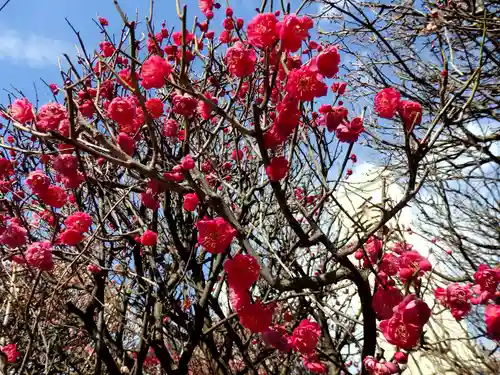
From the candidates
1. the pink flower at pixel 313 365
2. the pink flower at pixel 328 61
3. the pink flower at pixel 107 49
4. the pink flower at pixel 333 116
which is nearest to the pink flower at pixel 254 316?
the pink flower at pixel 313 365

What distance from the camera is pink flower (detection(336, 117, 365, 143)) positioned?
2191 mm

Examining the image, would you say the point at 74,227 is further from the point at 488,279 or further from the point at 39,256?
the point at 488,279

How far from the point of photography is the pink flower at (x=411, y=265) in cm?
192

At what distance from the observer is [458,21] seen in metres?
Answer: 4.16

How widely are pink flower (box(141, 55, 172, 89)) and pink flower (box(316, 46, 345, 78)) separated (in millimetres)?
679

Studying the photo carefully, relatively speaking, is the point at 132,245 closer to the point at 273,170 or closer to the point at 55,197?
the point at 55,197

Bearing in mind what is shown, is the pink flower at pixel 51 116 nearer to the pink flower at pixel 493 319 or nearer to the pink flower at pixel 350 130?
the pink flower at pixel 350 130

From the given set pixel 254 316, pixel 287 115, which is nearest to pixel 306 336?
pixel 254 316

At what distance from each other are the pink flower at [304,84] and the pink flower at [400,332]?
40.8 inches

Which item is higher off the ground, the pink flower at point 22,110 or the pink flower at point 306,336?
the pink flower at point 22,110

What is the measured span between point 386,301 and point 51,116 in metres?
1.80

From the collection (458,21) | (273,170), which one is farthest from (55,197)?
(458,21)

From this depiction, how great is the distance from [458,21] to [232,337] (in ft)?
11.8

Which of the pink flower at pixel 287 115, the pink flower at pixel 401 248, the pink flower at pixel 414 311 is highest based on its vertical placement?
the pink flower at pixel 287 115
